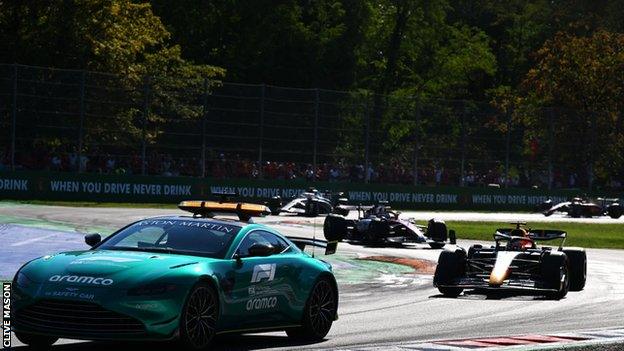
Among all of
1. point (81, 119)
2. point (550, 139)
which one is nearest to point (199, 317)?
point (81, 119)

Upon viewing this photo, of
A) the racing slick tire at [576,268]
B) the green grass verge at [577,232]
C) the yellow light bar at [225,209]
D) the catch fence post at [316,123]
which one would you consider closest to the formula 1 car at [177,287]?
the yellow light bar at [225,209]

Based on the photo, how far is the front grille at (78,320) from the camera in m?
10.2

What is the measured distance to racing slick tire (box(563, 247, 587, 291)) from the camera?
20328 millimetres

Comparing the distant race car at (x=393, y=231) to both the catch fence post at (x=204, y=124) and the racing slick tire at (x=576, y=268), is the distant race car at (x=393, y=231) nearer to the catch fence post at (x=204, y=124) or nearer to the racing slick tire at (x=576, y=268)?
the racing slick tire at (x=576, y=268)

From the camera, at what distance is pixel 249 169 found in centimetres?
4809

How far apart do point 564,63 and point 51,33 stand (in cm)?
3067

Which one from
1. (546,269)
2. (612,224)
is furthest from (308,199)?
(546,269)

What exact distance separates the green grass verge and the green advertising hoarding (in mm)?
6865

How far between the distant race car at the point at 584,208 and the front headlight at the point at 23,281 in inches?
1667

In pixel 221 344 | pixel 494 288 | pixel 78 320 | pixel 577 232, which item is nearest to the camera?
pixel 78 320

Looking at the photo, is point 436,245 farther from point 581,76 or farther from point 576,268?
point 581,76

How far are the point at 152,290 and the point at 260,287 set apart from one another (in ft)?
5.51

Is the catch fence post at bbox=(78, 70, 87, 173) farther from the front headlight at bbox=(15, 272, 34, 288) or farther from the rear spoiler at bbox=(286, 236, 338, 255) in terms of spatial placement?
the front headlight at bbox=(15, 272, 34, 288)

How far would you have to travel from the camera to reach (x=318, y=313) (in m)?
12.8
